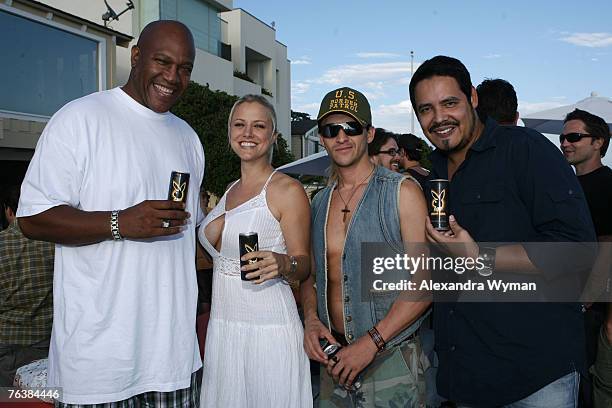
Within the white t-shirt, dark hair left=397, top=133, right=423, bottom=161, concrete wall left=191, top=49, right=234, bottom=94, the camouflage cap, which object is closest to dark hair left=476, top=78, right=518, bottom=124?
the camouflage cap

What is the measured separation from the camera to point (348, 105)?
3.12 m

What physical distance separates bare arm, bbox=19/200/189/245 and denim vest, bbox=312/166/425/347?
45.1 inches

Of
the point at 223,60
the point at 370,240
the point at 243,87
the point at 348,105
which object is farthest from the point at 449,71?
the point at 243,87

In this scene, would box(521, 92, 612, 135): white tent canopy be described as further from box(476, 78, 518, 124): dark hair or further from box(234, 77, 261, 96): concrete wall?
box(234, 77, 261, 96): concrete wall

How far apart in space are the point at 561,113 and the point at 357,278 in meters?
8.66

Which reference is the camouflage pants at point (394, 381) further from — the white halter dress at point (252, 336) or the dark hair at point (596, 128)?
the dark hair at point (596, 128)

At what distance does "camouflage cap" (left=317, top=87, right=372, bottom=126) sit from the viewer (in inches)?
123

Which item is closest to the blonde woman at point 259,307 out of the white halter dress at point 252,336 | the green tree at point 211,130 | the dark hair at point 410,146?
the white halter dress at point 252,336

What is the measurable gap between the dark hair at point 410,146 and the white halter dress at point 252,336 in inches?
195

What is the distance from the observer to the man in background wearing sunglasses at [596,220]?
9.80ft

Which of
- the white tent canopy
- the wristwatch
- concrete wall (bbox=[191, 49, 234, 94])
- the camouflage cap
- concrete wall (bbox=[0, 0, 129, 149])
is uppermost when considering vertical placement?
concrete wall (bbox=[191, 49, 234, 94])

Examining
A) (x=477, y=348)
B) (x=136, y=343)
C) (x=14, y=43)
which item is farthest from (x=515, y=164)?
(x=14, y=43)

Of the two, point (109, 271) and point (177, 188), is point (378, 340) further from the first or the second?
point (109, 271)

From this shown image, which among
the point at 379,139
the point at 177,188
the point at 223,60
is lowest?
the point at 177,188
